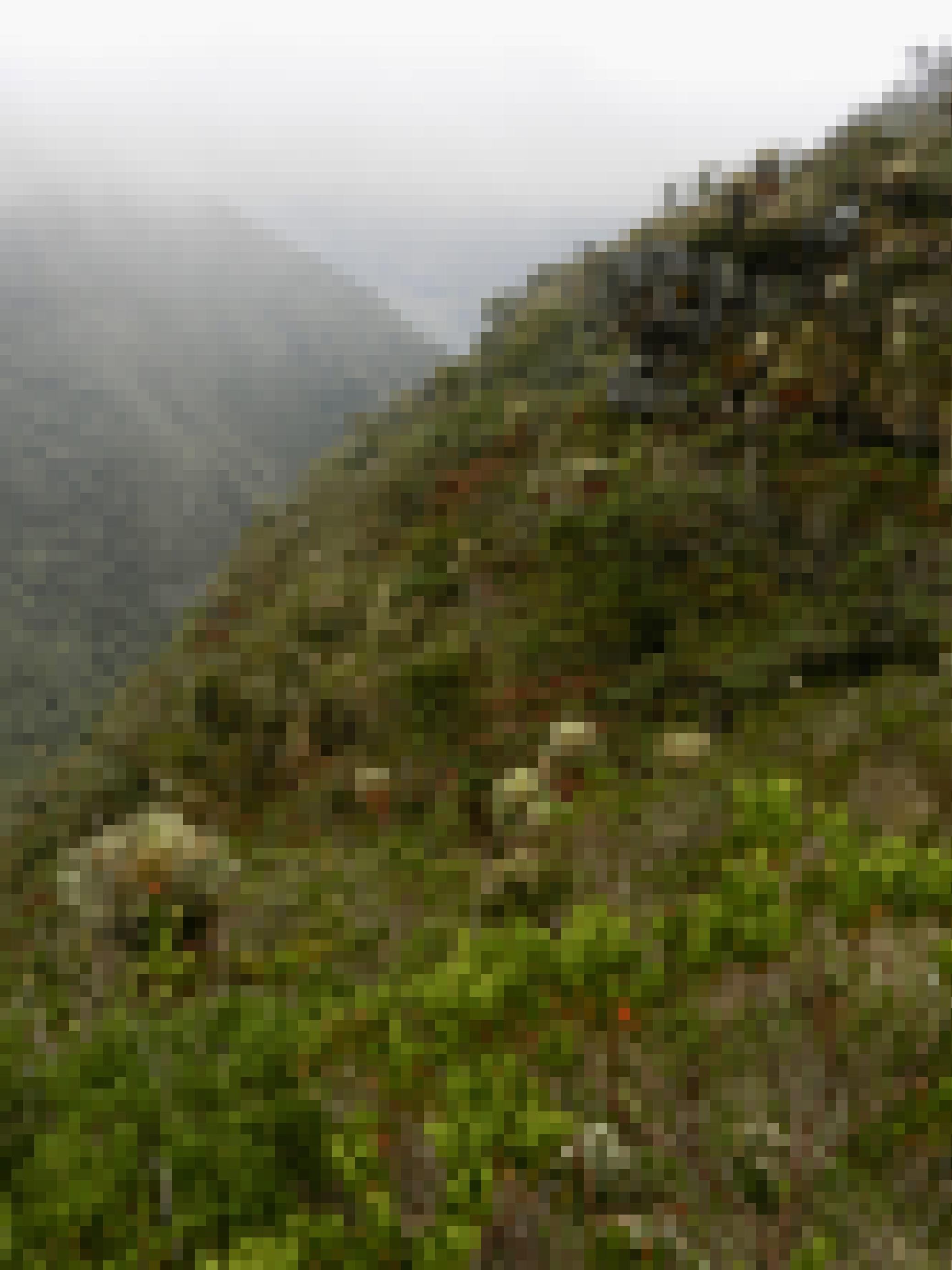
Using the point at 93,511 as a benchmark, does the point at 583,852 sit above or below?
below

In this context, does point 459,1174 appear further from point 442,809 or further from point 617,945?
point 442,809

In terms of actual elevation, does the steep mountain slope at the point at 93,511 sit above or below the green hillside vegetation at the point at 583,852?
above

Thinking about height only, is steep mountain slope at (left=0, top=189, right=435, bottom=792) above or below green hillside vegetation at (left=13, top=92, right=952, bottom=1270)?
above

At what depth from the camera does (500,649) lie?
44.1ft

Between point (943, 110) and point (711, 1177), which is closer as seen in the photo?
point (711, 1177)

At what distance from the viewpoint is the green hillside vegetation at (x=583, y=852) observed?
12.2 ft

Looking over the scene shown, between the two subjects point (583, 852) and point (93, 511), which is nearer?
point (583, 852)

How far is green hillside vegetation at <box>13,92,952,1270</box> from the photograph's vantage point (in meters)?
3.71

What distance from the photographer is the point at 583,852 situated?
21.9 feet

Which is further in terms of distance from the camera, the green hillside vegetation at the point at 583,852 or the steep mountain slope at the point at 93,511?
the steep mountain slope at the point at 93,511

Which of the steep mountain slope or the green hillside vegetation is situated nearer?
the green hillside vegetation

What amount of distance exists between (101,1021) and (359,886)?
294 centimetres

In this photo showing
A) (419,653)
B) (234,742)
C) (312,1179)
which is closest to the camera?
(312,1179)

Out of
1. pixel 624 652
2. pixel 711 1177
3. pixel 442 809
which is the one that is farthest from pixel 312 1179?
pixel 624 652
